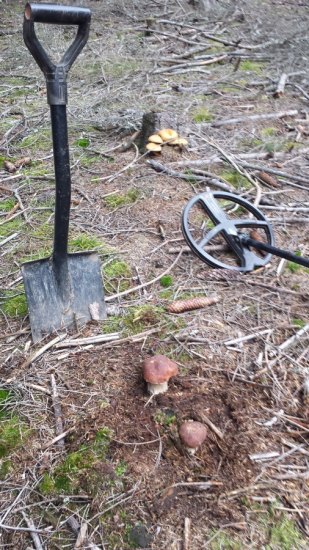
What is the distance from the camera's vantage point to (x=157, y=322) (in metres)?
2.54

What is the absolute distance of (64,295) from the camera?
250 cm

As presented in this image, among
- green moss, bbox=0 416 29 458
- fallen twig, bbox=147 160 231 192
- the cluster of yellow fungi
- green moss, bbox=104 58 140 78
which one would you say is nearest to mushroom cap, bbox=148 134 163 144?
the cluster of yellow fungi

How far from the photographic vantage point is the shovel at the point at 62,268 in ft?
6.93

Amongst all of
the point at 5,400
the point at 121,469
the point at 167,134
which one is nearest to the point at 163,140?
the point at 167,134

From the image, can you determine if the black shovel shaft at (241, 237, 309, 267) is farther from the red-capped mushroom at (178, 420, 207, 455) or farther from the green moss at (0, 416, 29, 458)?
the green moss at (0, 416, 29, 458)

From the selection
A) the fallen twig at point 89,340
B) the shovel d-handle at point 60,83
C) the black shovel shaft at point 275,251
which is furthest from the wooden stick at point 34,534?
the black shovel shaft at point 275,251

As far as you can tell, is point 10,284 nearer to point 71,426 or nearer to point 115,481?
point 71,426

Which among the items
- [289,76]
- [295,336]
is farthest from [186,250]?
[289,76]

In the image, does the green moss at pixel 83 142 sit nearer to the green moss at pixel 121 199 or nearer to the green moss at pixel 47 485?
the green moss at pixel 121 199

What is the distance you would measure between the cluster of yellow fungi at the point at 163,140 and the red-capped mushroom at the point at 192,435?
2746 millimetres

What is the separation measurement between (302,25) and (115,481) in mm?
8513

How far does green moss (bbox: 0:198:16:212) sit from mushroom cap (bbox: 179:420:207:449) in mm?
2306

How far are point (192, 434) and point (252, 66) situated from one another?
236 inches

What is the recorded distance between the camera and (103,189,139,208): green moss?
3.61 meters
